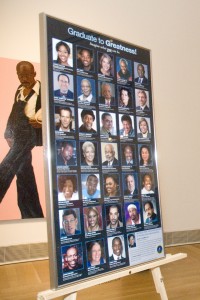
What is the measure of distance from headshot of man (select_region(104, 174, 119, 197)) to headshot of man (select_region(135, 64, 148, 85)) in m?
0.56

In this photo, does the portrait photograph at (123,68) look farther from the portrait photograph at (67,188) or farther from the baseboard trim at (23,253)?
the baseboard trim at (23,253)

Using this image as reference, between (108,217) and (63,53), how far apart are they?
800mm

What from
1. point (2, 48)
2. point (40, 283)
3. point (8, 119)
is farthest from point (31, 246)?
point (2, 48)

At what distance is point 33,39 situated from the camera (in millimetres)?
2371

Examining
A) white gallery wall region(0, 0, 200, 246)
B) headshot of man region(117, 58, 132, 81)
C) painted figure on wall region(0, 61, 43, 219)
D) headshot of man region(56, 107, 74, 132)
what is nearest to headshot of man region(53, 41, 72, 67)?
headshot of man region(56, 107, 74, 132)

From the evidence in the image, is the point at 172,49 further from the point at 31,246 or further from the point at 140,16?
the point at 31,246

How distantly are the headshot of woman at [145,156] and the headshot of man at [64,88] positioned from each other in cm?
50

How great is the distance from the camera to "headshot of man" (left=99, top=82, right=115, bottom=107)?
4.49 ft

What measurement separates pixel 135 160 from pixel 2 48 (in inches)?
62.5

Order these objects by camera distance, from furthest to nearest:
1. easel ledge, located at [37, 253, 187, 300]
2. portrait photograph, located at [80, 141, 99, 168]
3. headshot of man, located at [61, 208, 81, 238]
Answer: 1. portrait photograph, located at [80, 141, 99, 168]
2. headshot of man, located at [61, 208, 81, 238]
3. easel ledge, located at [37, 253, 187, 300]

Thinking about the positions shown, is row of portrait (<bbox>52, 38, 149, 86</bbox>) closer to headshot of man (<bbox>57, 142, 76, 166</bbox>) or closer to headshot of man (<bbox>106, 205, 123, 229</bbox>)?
headshot of man (<bbox>57, 142, 76, 166</bbox>)

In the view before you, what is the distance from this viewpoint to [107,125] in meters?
1.37

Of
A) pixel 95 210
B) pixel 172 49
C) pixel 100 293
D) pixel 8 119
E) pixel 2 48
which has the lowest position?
pixel 100 293

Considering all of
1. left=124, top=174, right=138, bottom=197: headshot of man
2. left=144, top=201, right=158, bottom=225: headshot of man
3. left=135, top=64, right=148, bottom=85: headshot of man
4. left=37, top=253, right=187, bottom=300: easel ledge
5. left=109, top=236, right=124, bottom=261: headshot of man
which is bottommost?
left=37, top=253, right=187, bottom=300: easel ledge
